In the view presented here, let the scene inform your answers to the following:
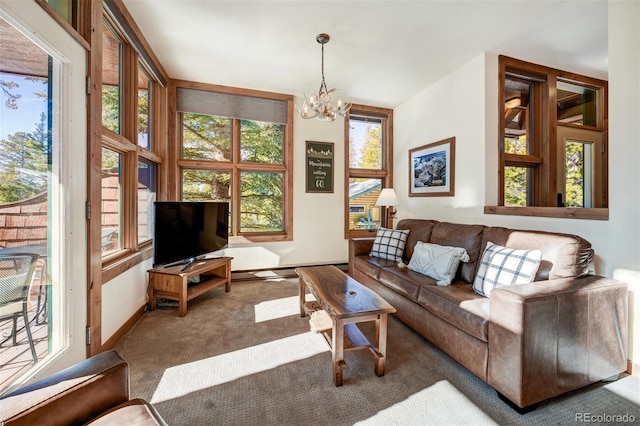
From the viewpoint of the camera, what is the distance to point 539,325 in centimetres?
152

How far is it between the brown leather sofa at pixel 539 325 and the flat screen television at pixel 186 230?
252 cm

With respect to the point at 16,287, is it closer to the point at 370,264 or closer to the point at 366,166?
the point at 370,264

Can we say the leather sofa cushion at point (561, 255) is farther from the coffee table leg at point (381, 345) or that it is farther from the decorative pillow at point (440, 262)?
the coffee table leg at point (381, 345)

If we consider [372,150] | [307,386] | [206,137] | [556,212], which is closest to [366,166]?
[372,150]

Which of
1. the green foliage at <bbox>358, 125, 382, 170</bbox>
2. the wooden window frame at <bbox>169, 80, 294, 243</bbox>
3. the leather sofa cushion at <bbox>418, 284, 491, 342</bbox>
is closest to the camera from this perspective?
the leather sofa cushion at <bbox>418, 284, 491, 342</bbox>

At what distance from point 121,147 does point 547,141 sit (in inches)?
194

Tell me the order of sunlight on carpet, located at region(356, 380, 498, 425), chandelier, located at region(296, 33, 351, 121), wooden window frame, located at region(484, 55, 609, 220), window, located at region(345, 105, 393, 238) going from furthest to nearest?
window, located at region(345, 105, 393, 238)
wooden window frame, located at region(484, 55, 609, 220)
chandelier, located at region(296, 33, 351, 121)
sunlight on carpet, located at region(356, 380, 498, 425)

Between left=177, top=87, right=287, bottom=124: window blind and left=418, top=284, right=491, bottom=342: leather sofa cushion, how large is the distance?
3536mm

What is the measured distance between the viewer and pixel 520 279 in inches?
75.2

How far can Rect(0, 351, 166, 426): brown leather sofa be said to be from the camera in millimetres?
865

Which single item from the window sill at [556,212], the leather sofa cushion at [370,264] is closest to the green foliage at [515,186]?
the window sill at [556,212]

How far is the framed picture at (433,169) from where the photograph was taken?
12.2ft

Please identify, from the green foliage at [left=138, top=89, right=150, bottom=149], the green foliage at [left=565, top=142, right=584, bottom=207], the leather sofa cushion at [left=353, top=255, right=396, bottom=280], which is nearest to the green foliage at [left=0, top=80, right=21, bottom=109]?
the green foliage at [left=138, top=89, right=150, bottom=149]

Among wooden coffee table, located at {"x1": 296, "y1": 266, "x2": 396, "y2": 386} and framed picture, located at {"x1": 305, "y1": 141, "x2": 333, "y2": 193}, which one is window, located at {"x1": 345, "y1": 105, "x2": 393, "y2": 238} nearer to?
framed picture, located at {"x1": 305, "y1": 141, "x2": 333, "y2": 193}
